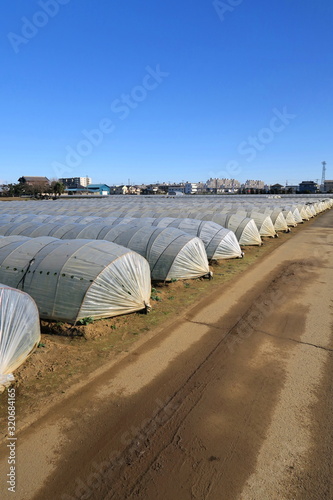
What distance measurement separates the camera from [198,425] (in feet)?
22.5

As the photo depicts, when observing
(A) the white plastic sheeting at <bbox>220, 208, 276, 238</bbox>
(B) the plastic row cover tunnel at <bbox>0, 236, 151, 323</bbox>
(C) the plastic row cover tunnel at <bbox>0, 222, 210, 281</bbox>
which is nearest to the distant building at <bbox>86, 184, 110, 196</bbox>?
(A) the white plastic sheeting at <bbox>220, 208, 276, 238</bbox>

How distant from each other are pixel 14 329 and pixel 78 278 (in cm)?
329

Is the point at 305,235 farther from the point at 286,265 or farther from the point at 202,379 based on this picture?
the point at 202,379

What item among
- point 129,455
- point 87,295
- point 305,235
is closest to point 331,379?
point 129,455

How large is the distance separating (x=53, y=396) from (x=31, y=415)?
71 centimetres

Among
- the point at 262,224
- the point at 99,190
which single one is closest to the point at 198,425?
the point at 262,224

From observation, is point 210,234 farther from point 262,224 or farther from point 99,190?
point 99,190

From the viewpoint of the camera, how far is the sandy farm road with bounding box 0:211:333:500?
5496 mm

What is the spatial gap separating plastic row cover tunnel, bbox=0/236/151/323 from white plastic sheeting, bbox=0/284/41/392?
2188 millimetres

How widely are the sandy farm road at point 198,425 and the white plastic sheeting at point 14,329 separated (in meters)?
1.94

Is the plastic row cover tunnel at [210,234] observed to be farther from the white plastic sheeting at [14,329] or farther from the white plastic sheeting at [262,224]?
the white plastic sheeting at [14,329]

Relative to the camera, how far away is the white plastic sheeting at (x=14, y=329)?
8055 millimetres

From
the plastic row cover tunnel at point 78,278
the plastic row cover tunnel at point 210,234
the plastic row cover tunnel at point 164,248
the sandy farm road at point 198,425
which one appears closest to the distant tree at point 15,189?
the plastic row cover tunnel at point 210,234

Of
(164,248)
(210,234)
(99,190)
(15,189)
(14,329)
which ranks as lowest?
(14,329)
